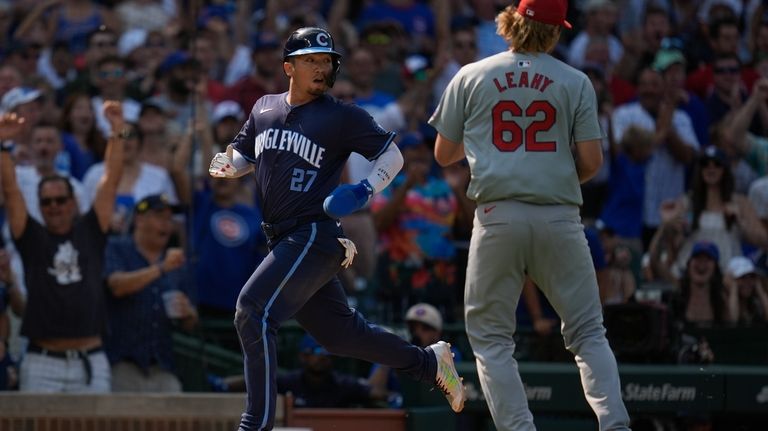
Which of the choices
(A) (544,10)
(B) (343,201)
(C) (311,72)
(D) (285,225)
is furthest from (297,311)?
(A) (544,10)

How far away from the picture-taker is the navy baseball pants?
6.30 m

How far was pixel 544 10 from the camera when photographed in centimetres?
645

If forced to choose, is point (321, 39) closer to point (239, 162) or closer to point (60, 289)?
point (239, 162)

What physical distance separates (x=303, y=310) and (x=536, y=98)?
146 cm

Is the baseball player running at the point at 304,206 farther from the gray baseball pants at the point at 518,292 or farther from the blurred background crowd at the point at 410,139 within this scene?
the blurred background crowd at the point at 410,139

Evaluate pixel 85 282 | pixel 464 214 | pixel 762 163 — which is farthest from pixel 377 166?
pixel 762 163

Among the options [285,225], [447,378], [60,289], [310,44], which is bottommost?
[447,378]

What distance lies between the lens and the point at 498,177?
6.39 meters

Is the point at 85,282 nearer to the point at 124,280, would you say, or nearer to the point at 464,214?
the point at 124,280

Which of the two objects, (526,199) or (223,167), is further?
(223,167)

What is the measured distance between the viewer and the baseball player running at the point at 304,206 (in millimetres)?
6312

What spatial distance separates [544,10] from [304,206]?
140 centimetres

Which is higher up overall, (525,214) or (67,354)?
(525,214)

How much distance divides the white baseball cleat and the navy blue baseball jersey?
104cm
